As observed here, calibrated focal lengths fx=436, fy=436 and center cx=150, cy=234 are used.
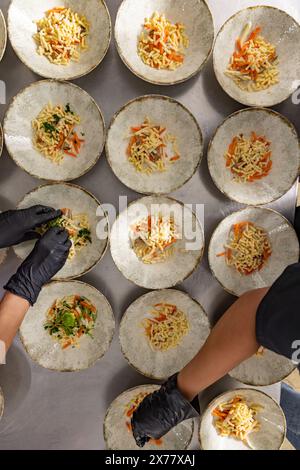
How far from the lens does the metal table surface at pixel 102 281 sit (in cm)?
250

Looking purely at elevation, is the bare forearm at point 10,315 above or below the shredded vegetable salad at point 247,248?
below

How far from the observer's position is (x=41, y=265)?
2.32m

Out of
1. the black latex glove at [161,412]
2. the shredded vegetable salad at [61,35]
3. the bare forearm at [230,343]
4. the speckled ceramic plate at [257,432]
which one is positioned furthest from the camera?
the speckled ceramic plate at [257,432]

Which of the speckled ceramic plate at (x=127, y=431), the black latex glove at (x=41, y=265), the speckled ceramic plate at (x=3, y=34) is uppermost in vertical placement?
the speckled ceramic plate at (x=3, y=34)

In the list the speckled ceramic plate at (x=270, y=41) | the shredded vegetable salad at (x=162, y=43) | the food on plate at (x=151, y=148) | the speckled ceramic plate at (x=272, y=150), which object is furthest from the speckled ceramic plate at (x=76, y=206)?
the speckled ceramic plate at (x=270, y=41)

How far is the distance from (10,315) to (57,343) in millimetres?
351

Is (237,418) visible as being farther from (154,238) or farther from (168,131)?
(168,131)

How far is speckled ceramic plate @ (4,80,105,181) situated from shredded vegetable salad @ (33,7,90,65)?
0.15 m

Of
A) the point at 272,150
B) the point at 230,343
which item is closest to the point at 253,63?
the point at 272,150

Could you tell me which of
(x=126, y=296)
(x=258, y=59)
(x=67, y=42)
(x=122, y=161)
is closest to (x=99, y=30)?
(x=67, y=42)

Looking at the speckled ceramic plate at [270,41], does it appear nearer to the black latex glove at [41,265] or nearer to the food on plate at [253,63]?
the food on plate at [253,63]

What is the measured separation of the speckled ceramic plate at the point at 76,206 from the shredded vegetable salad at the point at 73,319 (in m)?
0.17

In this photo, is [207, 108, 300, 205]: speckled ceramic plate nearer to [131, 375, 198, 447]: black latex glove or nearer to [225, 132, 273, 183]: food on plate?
[225, 132, 273, 183]: food on plate
